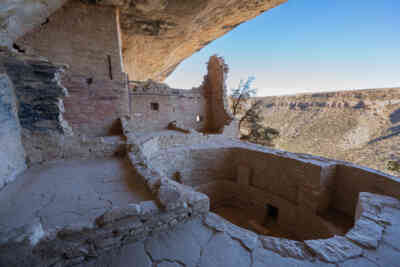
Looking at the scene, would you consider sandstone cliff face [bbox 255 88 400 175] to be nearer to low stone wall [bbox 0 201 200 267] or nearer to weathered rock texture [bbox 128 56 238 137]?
weathered rock texture [bbox 128 56 238 137]

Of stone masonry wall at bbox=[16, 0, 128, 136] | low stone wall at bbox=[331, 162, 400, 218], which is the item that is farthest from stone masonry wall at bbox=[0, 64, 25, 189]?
low stone wall at bbox=[331, 162, 400, 218]

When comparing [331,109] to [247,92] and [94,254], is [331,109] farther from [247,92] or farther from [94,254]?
[94,254]

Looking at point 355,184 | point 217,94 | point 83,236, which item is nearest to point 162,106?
point 217,94

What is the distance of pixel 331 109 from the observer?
78.1 ft

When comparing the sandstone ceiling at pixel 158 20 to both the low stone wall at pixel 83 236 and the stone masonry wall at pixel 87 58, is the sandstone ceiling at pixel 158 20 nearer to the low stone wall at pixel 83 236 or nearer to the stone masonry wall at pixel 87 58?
the stone masonry wall at pixel 87 58

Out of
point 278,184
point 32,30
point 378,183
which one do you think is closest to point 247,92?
point 278,184

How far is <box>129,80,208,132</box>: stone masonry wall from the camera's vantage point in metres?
8.43

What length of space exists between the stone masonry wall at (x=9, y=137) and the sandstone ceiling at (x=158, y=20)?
1478 millimetres

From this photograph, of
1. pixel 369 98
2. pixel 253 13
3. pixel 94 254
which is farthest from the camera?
pixel 369 98

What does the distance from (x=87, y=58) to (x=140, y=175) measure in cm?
506

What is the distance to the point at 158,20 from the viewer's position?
6.72 meters

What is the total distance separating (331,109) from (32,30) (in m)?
30.3

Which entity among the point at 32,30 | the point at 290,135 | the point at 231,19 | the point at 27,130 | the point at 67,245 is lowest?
the point at 290,135

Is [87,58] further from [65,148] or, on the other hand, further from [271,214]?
[271,214]
